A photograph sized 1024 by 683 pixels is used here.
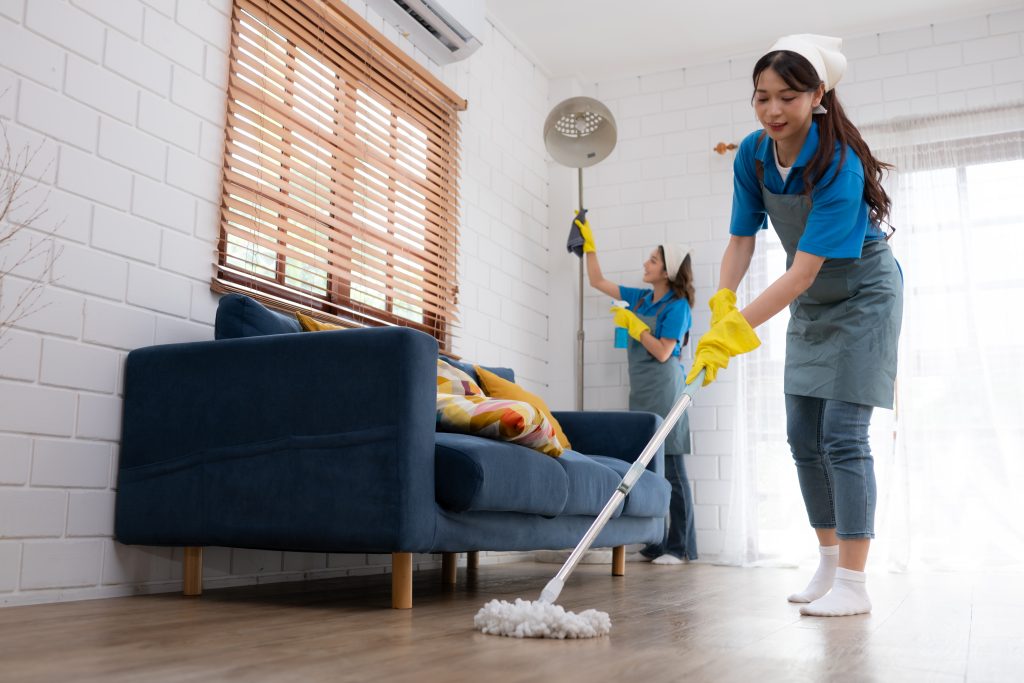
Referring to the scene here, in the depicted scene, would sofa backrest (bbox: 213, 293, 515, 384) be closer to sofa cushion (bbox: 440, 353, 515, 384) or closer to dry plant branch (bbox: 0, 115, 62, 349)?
dry plant branch (bbox: 0, 115, 62, 349)

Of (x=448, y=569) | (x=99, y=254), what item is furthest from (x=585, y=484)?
(x=99, y=254)

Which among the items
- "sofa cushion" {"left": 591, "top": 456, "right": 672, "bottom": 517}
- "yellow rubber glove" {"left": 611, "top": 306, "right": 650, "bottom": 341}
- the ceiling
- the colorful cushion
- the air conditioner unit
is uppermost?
the ceiling

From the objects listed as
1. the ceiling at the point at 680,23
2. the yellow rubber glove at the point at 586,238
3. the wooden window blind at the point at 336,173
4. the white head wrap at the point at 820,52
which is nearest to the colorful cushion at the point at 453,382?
the wooden window blind at the point at 336,173

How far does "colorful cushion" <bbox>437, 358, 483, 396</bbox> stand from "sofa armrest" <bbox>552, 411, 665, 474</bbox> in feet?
2.32

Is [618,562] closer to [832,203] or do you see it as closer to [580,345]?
[580,345]

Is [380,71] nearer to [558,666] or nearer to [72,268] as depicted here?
[72,268]

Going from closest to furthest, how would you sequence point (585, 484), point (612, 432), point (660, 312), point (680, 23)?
point (585, 484)
point (612, 432)
point (660, 312)
point (680, 23)

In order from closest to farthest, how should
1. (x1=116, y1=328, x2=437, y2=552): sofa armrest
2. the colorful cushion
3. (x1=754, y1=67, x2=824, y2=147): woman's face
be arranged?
(x1=116, y1=328, x2=437, y2=552): sofa armrest
(x1=754, y1=67, x2=824, y2=147): woman's face
the colorful cushion

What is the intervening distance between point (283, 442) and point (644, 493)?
1.45m

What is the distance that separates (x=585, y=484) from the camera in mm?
2584

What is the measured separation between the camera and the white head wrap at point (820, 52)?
2053 millimetres

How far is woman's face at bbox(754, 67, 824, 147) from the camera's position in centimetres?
205

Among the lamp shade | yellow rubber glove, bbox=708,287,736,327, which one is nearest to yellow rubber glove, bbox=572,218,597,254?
the lamp shade

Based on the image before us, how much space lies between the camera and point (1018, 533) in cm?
390
